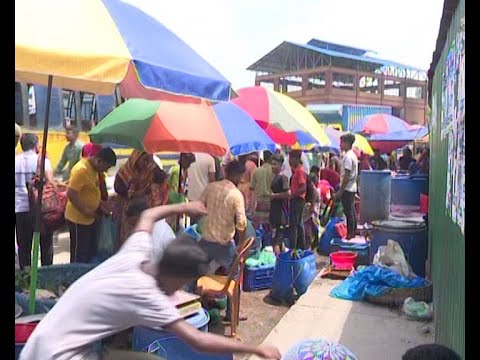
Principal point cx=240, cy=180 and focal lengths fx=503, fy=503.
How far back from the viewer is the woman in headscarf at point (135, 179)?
5445 millimetres

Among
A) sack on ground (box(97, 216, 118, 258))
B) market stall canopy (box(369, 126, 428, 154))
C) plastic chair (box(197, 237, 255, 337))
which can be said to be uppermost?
market stall canopy (box(369, 126, 428, 154))

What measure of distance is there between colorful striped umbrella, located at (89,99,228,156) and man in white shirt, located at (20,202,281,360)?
326cm

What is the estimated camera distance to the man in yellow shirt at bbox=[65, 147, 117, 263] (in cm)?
496

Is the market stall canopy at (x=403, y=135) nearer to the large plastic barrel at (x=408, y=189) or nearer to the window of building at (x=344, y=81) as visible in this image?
the large plastic barrel at (x=408, y=189)

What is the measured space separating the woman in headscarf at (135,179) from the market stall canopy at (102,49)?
1.93m

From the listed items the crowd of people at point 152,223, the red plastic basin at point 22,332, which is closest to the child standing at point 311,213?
the crowd of people at point 152,223

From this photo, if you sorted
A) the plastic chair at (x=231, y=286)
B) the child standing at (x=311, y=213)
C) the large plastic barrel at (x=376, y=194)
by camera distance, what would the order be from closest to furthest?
1. the plastic chair at (x=231, y=286)
2. the child standing at (x=311, y=213)
3. the large plastic barrel at (x=376, y=194)

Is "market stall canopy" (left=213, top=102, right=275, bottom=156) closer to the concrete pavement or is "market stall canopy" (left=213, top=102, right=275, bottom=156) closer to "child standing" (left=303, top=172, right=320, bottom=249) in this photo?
"child standing" (left=303, top=172, right=320, bottom=249)

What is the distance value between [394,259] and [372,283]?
0.39 metres

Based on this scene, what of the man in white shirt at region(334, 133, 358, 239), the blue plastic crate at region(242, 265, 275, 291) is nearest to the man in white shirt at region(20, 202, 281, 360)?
the blue plastic crate at region(242, 265, 275, 291)

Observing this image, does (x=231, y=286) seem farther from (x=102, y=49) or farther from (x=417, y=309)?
(x=102, y=49)

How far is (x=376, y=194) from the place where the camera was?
9.33 m
